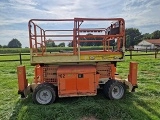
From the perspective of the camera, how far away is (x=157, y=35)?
3770 inches

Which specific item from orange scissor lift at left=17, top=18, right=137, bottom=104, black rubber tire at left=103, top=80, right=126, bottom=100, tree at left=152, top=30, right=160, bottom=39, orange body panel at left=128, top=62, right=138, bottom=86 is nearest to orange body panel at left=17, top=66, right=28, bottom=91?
orange scissor lift at left=17, top=18, right=137, bottom=104

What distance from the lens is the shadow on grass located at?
4736mm

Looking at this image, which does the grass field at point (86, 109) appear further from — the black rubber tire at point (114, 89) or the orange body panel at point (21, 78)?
the orange body panel at point (21, 78)

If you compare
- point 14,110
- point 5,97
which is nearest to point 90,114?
point 14,110

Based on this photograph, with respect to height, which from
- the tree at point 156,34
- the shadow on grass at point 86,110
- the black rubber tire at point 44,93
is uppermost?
the tree at point 156,34

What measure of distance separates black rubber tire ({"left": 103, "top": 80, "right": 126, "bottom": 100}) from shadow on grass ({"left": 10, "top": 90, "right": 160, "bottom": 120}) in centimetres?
24

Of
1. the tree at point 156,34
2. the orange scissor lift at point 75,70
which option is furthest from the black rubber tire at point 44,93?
the tree at point 156,34

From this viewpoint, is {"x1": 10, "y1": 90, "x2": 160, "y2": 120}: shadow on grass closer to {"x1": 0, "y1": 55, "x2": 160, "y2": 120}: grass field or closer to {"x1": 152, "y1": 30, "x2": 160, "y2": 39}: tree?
{"x1": 0, "y1": 55, "x2": 160, "y2": 120}: grass field

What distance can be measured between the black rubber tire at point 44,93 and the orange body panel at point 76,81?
0.80ft

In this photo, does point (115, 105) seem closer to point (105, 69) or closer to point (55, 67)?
point (105, 69)

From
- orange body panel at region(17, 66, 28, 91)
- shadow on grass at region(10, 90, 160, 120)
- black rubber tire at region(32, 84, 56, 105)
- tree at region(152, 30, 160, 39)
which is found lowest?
shadow on grass at region(10, 90, 160, 120)

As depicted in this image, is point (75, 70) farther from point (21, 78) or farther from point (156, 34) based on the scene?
point (156, 34)

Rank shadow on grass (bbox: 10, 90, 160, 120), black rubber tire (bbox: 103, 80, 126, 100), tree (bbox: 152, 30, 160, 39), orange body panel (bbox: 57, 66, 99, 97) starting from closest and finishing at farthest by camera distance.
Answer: shadow on grass (bbox: 10, 90, 160, 120)
orange body panel (bbox: 57, 66, 99, 97)
black rubber tire (bbox: 103, 80, 126, 100)
tree (bbox: 152, 30, 160, 39)

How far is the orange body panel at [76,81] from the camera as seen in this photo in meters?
5.59
